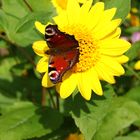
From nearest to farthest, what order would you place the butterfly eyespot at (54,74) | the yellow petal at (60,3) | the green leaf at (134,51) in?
the butterfly eyespot at (54,74) < the yellow petal at (60,3) < the green leaf at (134,51)

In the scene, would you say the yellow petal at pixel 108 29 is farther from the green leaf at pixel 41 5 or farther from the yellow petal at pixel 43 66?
the green leaf at pixel 41 5

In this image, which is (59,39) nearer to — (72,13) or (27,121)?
(72,13)

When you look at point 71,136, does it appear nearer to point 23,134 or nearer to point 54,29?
point 23,134

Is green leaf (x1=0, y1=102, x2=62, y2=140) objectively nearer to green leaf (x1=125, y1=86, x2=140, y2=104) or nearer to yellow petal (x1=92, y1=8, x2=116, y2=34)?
green leaf (x1=125, y1=86, x2=140, y2=104)

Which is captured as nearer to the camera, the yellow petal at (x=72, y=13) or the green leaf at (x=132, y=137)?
the yellow petal at (x=72, y=13)

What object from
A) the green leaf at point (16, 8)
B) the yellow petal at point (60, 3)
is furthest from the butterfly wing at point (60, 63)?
the green leaf at point (16, 8)

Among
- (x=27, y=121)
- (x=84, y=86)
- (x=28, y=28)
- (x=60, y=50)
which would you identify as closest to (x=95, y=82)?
(x=84, y=86)

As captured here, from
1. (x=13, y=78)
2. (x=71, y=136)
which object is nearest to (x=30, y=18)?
(x=71, y=136)
